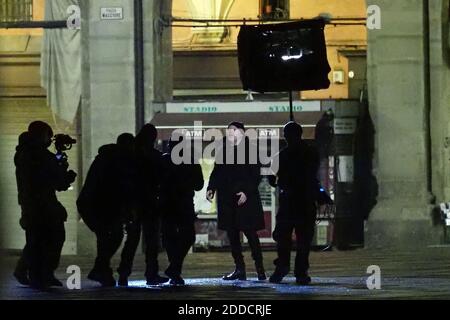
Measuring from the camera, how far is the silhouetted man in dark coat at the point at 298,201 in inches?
538

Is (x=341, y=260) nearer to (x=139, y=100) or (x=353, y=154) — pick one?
(x=353, y=154)

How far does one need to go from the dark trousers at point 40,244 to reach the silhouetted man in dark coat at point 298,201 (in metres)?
2.27

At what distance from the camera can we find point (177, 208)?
13.8m

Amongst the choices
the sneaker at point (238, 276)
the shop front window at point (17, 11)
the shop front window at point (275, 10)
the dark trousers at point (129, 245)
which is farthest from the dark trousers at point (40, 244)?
the shop front window at point (275, 10)

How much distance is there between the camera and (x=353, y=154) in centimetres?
2006

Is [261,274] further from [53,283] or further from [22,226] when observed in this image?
[22,226]

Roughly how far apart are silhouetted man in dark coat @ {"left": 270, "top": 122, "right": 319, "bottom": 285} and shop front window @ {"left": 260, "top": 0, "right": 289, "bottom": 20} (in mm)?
7118

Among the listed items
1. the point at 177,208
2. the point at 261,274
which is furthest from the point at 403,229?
the point at 177,208

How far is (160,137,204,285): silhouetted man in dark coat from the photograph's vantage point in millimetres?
13805

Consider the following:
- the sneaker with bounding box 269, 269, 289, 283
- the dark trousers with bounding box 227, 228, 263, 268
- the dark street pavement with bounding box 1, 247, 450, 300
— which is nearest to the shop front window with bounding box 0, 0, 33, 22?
the dark street pavement with bounding box 1, 247, 450, 300

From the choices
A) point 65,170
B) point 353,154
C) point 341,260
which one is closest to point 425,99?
point 353,154

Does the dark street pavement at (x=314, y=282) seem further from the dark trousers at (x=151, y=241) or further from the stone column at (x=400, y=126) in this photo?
the stone column at (x=400, y=126)
